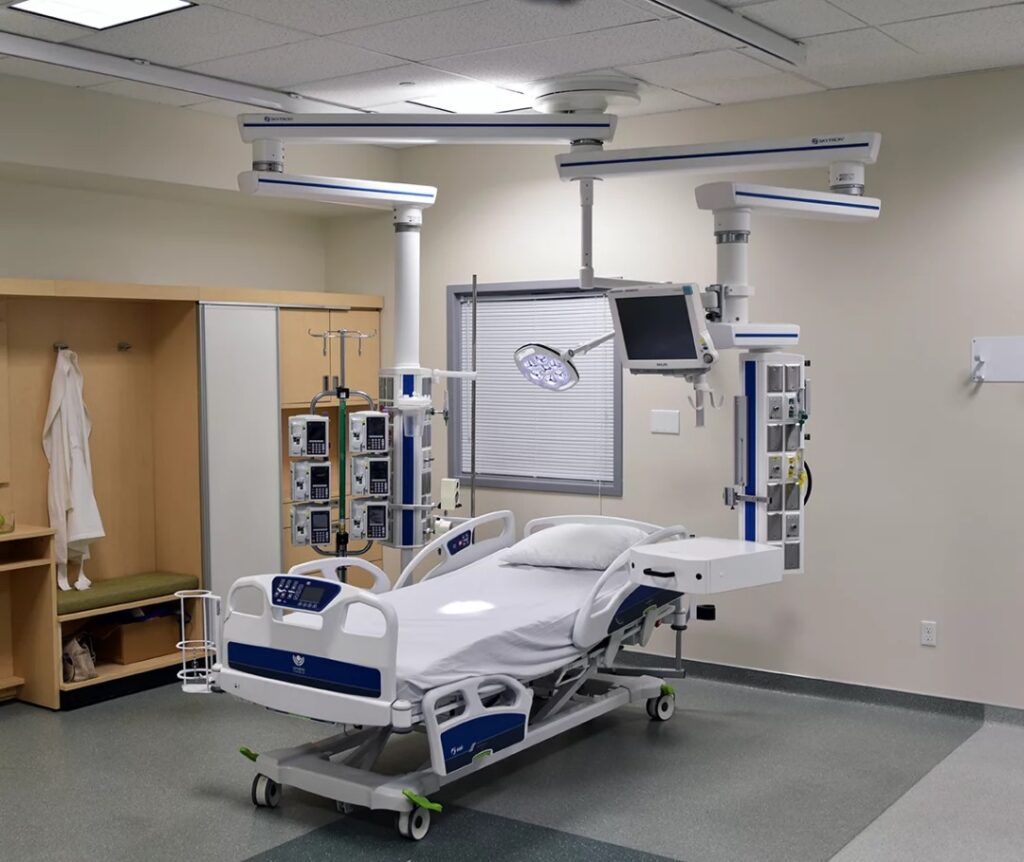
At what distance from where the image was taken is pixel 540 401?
263 inches

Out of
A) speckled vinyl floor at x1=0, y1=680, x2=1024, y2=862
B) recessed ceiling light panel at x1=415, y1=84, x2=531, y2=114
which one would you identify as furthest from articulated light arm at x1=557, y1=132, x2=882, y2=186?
speckled vinyl floor at x1=0, y1=680, x2=1024, y2=862

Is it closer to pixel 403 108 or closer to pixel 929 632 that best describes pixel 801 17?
pixel 403 108

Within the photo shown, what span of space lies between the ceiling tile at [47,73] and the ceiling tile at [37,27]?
0.27 m

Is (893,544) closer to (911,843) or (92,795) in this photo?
(911,843)

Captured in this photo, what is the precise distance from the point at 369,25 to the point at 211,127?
75.3 inches

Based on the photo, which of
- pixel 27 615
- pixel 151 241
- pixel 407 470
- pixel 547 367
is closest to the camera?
pixel 547 367

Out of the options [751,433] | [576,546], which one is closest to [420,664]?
[576,546]

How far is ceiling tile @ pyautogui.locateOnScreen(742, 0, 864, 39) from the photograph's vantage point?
13.8 ft

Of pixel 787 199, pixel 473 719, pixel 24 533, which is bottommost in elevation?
pixel 473 719

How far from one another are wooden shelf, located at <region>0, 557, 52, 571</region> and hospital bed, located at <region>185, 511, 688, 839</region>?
4.57 feet

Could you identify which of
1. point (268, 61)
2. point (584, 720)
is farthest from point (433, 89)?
point (584, 720)

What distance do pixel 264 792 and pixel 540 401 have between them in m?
2.96

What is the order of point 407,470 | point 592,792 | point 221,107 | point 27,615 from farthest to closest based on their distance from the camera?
point 221,107
point 27,615
point 407,470
point 592,792

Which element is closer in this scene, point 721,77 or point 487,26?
point 487,26
